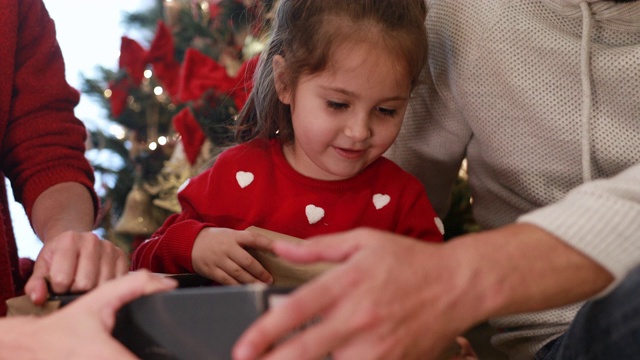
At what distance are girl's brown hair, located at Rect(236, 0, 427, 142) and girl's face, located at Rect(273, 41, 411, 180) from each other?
15 mm

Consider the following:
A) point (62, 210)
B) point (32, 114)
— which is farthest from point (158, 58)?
point (62, 210)

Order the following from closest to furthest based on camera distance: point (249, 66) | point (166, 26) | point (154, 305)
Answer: point (154, 305) < point (249, 66) < point (166, 26)

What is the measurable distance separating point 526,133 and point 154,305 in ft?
2.24

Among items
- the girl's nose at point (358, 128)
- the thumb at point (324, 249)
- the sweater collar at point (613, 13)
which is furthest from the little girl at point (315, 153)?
the thumb at point (324, 249)

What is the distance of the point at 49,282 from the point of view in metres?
0.87

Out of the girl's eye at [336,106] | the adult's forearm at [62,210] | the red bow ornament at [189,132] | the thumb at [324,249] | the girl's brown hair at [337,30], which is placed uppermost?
the girl's brown hair at [337,30]

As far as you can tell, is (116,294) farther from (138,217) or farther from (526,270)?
(138,217)

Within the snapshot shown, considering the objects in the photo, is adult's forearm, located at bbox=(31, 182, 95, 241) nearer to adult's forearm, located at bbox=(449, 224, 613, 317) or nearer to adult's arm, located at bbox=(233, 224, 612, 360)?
adult's arm, located at bbox=(233, 224, 612, 360)

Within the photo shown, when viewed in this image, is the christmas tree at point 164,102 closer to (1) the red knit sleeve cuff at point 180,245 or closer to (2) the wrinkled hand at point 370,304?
(1) the red knit sleeve cuff at point 180,245

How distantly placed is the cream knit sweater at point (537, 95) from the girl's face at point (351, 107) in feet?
0.43

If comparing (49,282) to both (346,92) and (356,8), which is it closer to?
(346,92)

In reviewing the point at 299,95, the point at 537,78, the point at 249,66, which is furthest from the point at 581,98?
the point at 249,66

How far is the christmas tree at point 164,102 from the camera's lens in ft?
6.91

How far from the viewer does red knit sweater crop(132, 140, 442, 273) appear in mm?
1181
